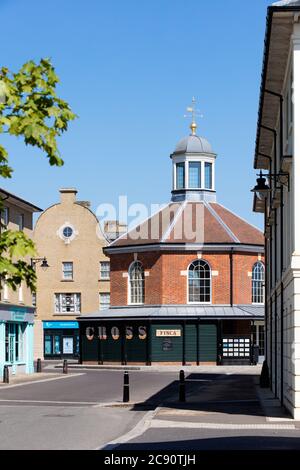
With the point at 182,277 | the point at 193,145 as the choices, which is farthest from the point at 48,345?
the point at 193,145

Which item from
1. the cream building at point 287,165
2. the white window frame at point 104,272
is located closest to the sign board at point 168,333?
the white window frame at point 104,272

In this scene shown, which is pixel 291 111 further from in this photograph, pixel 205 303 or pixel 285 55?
pixel 205 303

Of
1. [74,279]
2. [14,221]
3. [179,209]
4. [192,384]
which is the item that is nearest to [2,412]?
[192,384]

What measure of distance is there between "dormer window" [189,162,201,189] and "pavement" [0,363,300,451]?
28565mm

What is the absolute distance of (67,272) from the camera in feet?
253

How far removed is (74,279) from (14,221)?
2712 cm

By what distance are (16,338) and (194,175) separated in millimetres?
22401

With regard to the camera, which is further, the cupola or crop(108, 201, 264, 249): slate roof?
the cupola

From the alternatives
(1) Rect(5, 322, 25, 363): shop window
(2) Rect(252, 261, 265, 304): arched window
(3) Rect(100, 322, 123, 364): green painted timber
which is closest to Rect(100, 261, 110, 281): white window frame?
(3) Rect(100, 322, 123, 364): green painted timber

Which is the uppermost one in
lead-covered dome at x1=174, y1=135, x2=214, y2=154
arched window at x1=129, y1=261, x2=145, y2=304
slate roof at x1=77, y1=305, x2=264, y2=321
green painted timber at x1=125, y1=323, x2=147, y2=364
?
lead-covered dome at x1=174, y1=135, x2=214, y2=154

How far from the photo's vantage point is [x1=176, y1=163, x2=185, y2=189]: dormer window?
67.9 m

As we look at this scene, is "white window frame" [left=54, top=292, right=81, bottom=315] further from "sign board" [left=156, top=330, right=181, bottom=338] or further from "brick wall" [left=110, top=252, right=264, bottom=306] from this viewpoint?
"sign board" [left=156, top=330, right=181, bottom=338]

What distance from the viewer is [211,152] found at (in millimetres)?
68438

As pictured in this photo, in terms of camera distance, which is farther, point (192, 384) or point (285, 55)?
point (192, 384)
